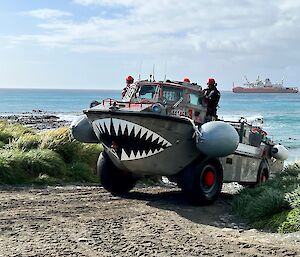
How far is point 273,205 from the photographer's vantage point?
921 cm

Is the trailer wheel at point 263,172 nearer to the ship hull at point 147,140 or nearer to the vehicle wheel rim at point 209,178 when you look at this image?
the vehicle wheel rim at point 209,178

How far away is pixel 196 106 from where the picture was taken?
11406 millimetres

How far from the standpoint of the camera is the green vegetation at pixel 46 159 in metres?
12.8

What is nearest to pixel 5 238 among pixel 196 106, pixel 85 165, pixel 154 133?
pixel 154 133

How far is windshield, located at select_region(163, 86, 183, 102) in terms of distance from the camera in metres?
Result: 11.2

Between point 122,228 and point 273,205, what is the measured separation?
2.65 m

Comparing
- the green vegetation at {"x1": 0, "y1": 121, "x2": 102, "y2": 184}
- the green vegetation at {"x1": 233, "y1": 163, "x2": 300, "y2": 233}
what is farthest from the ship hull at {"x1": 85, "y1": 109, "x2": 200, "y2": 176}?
the green vegetation at {"x1": 0, "y1": 121, "x2": 102, "y2": 184}

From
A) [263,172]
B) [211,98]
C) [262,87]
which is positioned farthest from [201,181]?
[262,87]

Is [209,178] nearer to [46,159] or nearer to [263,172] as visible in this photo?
[263,172]

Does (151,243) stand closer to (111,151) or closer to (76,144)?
(111,151)

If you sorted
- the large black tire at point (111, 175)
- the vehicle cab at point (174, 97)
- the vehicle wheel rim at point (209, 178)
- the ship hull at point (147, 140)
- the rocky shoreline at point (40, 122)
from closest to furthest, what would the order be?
1. the ship hull at point (147, 140)
2. the vehicle wheel rim at point (209, 178)
3. the vehicle cab at point (174, 97)
4. the large black tire at point (111, 175)
5. the rocky shoreline at point (40, 122)

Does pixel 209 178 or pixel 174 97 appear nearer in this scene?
pixel 209 178

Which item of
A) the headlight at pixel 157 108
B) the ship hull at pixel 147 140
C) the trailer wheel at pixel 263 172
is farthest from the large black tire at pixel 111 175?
the trailer wheel at pixel 263 172

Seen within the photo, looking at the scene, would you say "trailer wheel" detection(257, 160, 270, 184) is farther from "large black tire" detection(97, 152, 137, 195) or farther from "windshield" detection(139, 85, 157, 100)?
"windshield" detection(139, 85, 157, 100)
